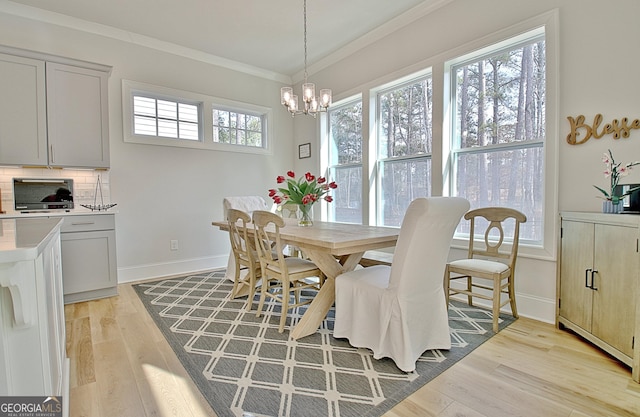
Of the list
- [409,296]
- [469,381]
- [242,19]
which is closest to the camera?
[469,381]

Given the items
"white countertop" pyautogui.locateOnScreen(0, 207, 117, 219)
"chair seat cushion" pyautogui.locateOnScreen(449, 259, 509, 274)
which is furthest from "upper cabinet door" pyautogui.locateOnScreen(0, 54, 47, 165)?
"chair seat cushion" pyautogui.locateOnScreen(449, 259, 509, 274)

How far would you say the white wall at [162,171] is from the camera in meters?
3.52

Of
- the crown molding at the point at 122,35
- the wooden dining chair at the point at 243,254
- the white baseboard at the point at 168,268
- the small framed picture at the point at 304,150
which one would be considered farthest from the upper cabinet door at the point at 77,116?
the small framed picture at the point at 304,150

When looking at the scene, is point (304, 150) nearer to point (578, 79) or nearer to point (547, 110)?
point (547, 110)

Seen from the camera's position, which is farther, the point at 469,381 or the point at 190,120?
the point at 190,120

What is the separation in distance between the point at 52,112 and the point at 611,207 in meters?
4.79

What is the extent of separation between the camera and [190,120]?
4.36 metres

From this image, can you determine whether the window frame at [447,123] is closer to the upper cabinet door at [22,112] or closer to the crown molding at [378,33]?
the crown molding at [378,33]

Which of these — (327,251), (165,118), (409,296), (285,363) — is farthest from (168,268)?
(409,296)

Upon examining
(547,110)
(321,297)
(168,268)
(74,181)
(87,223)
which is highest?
(547,110)

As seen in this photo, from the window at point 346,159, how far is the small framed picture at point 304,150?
42 cm

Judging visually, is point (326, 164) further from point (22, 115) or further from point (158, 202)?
point (22, 115)

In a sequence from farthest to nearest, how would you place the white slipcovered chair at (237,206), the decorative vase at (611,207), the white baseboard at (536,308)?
the white slipcovered chair at (237,206)
the white baseboard at (536,308)
the decorative vase at (611,207)

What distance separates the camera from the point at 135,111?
3922 mm
